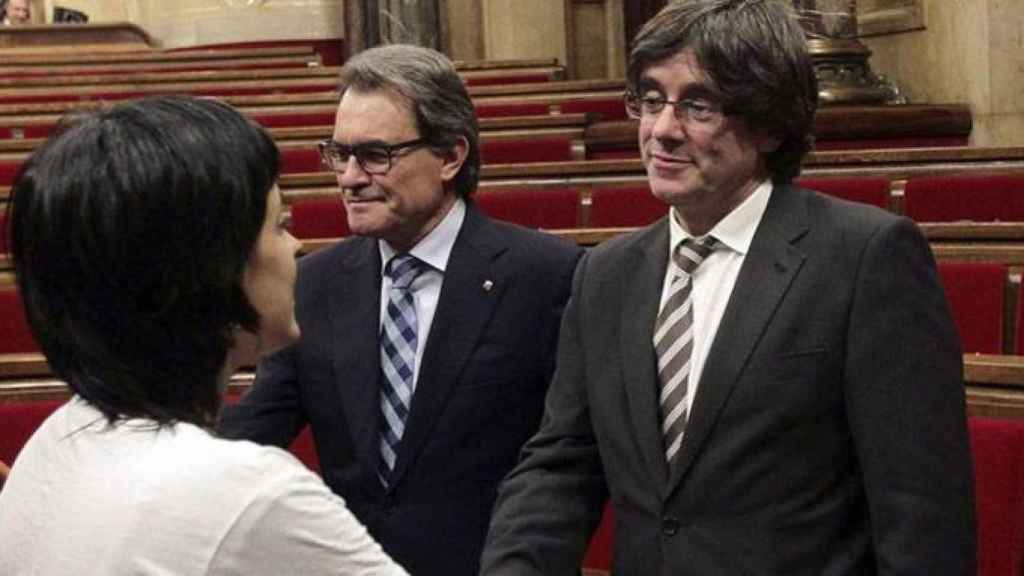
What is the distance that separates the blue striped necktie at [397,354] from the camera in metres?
2.32

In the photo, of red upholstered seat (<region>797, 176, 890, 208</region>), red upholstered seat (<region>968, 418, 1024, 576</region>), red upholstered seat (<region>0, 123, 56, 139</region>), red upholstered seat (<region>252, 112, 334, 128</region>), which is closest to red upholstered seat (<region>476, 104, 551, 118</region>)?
red upholstered seat (<region>252, 112, 334, 128</region>)

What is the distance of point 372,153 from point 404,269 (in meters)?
0.15

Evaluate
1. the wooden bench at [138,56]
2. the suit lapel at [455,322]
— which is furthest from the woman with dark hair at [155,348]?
the wooden bench at [138,56]

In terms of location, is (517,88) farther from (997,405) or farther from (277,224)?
(277,224)

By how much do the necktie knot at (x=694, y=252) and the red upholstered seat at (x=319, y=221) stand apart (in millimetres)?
2729

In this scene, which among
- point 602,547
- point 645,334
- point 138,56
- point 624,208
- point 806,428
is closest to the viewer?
point 806,428

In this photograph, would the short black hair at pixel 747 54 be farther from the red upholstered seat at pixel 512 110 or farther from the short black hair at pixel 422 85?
the red upholstered seat at pixel 512 110

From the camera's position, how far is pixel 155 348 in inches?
47.0

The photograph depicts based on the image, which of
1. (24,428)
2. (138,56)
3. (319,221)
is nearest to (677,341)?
(24,428)

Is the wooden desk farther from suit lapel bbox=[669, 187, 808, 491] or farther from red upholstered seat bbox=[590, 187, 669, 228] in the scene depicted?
suit lapel bbox=[669, 187, 808, 491]

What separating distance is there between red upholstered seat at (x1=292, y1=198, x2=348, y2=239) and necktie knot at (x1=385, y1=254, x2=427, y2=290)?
2.20 metres

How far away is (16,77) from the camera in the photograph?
10.2m

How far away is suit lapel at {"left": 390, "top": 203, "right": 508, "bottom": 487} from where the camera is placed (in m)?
2.29

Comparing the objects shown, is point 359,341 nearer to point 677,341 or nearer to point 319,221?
point 677,341
